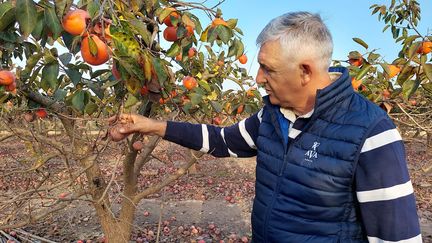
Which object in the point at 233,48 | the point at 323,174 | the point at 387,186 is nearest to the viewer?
the point at 387,186

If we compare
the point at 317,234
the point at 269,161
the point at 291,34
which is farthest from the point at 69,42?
the point at 317,234

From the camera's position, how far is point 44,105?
2180 mm

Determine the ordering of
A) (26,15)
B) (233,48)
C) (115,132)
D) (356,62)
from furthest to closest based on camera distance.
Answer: (356,62), (233,48), (115,132), (26,15)

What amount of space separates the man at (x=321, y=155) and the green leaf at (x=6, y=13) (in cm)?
77

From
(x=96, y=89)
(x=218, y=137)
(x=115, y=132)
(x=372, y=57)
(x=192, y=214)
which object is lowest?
(x=192, y=214)

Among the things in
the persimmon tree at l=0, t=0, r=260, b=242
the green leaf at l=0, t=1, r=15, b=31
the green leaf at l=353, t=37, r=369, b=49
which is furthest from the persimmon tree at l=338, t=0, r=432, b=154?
the green leaf at l=0, t=1, r=15, b=31

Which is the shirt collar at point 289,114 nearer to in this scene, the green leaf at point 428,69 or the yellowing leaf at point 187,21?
the yellowing leaf at point 187,21

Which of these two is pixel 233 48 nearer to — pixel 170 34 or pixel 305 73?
pixel 170 34

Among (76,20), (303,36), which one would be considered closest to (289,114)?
(303,36)

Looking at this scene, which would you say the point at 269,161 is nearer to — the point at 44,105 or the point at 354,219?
the point at 354,219

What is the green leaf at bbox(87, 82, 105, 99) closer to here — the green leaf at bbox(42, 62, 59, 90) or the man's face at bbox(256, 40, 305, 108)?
the green leaf at bbox(42, 62, 59, 90)

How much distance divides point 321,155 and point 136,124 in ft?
2.63

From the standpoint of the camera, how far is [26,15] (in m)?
→ 1.06

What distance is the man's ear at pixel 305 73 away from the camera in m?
1.28
